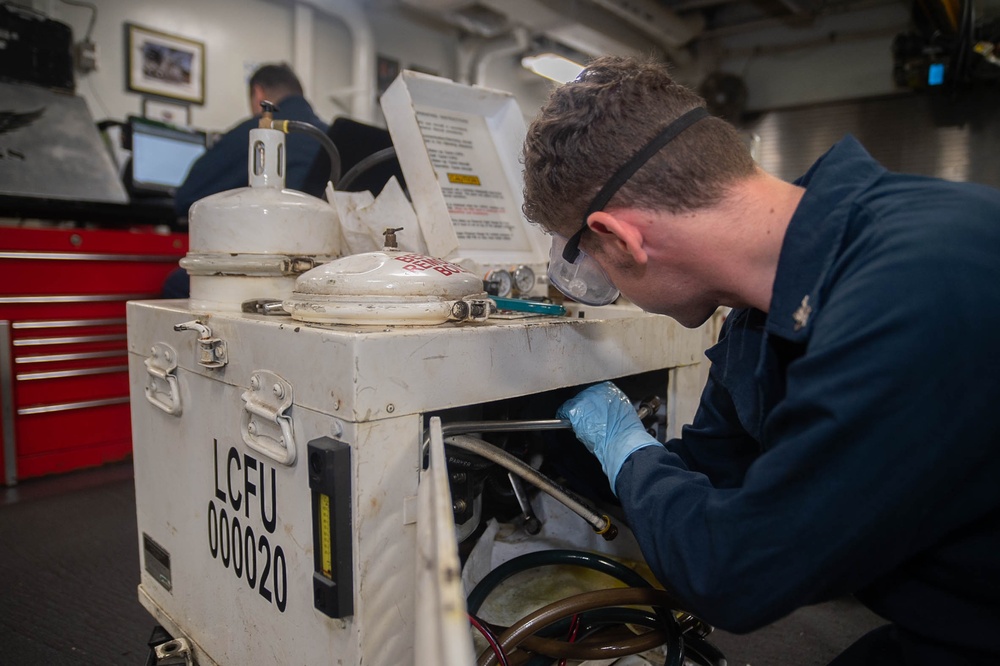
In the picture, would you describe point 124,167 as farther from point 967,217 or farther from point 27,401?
point 967,217

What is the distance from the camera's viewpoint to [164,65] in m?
3.41

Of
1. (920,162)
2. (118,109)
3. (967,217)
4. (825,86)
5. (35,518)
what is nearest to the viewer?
(967,217)

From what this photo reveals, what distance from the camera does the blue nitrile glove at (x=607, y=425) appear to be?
84 cm

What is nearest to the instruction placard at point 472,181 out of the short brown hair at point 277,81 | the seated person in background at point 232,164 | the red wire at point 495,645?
the red wire at point 495,645

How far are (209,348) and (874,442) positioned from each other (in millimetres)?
743

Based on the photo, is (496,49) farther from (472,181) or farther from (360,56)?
(472,181)

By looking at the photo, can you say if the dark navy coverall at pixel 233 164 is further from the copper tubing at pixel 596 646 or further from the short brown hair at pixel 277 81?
the copper tubing at pixel 596 646

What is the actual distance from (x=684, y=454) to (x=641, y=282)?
1.06ft

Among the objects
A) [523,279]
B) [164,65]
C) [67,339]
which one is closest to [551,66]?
[164,65]

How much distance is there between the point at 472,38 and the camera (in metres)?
4.86

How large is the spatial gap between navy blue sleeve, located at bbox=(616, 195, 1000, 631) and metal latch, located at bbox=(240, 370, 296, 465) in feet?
1.43

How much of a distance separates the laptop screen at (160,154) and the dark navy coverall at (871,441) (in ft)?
9.37

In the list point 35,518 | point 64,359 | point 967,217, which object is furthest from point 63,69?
point 967,217

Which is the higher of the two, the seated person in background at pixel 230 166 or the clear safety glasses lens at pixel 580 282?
the seated person in background at pixel 230 166
